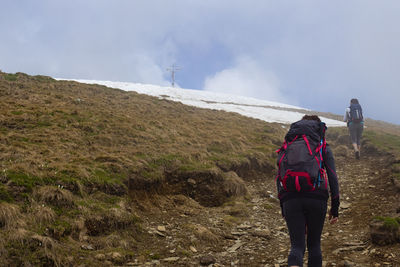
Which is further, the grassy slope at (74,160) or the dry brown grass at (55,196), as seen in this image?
the dry brown grass at (55,196)

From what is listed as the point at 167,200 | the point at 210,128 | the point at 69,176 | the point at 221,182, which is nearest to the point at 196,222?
the point at 167,200

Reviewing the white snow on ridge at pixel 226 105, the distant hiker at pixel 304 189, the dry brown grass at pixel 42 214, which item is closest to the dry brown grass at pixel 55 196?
the dry brown grass at pixel 42 214

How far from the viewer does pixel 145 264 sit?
18.7 feet

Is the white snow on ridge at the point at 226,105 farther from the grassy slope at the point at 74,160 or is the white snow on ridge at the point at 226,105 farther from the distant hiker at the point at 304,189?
the distant hiker at the point at 304,189

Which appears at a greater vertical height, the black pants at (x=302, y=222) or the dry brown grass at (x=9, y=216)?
the black pants at (x=302, y=222)

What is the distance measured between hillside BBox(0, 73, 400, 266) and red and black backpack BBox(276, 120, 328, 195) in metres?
2.68

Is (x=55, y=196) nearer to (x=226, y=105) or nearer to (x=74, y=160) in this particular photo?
(x=74, y=160)

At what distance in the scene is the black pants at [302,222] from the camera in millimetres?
4039

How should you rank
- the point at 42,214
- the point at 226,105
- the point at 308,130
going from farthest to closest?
the point at 226,105 → the point at 42,214 → the point at 308,130

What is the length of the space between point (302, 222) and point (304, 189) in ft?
1.64

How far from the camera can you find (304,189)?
4.04 metres

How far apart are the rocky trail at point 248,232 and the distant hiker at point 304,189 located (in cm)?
207

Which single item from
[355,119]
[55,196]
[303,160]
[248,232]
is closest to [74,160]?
[55,196]

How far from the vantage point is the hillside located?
18.9 feet
